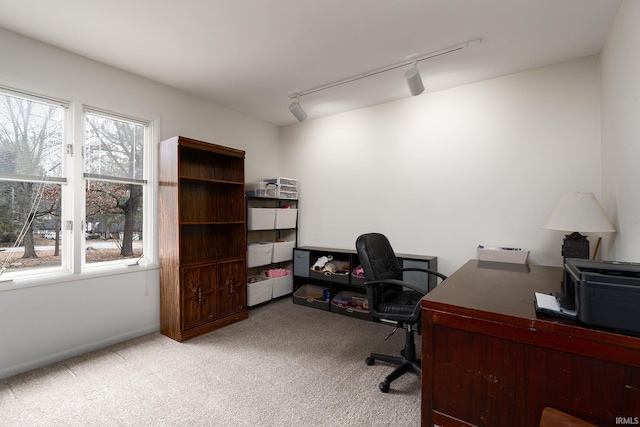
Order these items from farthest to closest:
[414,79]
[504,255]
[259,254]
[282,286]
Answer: [282,286]
[259,254]
[504,255]
[414,79]

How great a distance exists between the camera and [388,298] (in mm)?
2307

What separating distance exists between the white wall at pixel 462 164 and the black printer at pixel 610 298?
1.94 metres

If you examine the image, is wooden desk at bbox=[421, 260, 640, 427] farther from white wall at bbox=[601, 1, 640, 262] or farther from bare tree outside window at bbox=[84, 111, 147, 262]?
bare tree outside window at bbox=[84, 111, 147, 262]

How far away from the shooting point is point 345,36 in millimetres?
2273

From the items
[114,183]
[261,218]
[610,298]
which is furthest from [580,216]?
[114,183]

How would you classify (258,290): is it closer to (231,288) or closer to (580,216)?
(231,288)

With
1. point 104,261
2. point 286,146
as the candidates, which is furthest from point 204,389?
point 286,146

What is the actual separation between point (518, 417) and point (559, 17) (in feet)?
8.33

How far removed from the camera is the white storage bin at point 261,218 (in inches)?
146

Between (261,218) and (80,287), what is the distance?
196 centimetres

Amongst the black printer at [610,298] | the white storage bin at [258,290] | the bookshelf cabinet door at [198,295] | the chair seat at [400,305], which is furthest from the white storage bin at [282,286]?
the black printer at [610,298]

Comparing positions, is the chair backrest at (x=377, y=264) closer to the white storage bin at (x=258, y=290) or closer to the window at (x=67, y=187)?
the white storage bin at (x=258, y=290)

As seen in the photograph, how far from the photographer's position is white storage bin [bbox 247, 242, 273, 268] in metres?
3.70

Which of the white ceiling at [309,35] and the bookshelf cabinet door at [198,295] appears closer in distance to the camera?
the white ceiling at [309,35]
